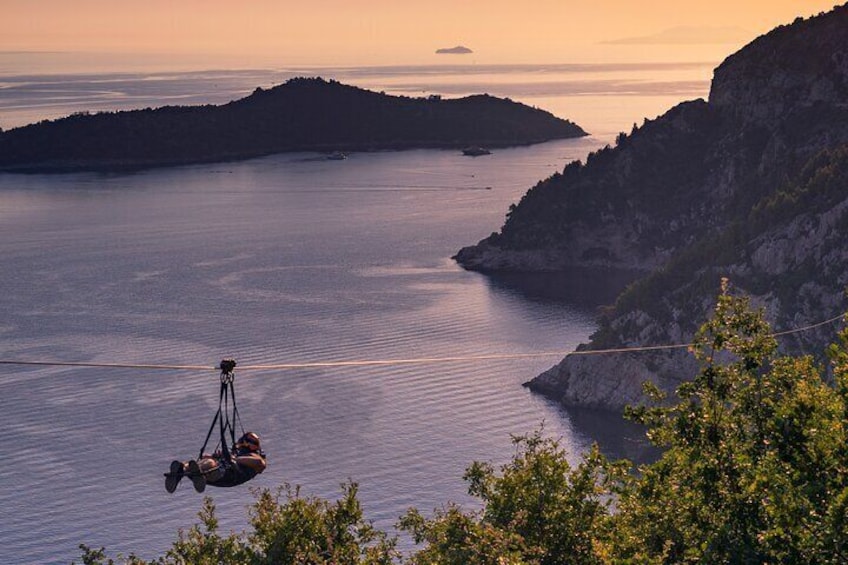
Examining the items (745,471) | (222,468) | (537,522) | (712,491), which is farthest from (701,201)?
(745,471)

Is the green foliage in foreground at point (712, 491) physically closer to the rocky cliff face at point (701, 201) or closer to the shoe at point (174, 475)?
the shoe at point (174, 475)

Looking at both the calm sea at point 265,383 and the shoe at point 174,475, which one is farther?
the calm sea at point 265,383

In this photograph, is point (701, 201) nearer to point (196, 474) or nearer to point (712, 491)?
point (712, 491)

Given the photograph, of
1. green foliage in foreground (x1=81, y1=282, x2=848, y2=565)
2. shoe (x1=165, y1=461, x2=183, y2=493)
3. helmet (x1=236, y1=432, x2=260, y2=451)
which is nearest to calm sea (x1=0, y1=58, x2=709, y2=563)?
helmet (x1=236, y1=432, x2=260, y2=451)

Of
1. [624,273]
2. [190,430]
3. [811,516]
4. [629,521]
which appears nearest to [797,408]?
[811,516]

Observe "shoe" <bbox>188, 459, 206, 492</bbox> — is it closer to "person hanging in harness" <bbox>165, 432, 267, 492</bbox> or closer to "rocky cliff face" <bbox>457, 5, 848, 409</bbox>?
"person hanging in harness" <bbox>165, 432, 267, 492</bbox>

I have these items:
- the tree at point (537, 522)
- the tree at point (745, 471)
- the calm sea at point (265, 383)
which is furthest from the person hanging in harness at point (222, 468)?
the calm sea at point (265, 383)
